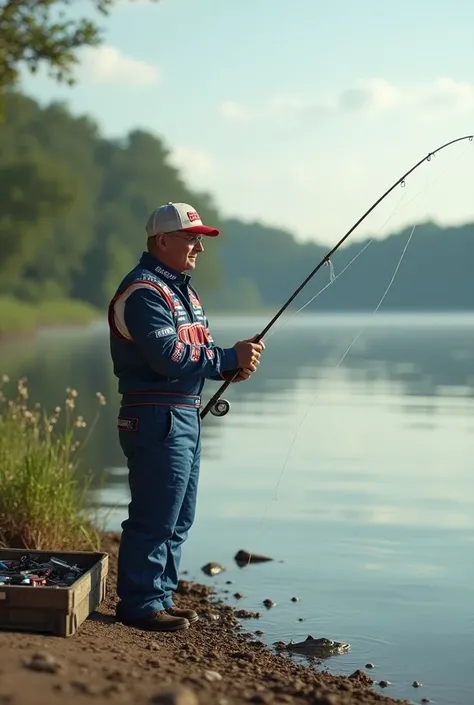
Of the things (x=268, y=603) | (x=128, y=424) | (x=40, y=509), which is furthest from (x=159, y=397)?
(x=40, y=509)

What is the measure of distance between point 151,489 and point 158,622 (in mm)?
644

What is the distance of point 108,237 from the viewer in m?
85.8

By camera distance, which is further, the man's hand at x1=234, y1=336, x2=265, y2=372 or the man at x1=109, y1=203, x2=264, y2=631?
the man's hand at x1=234, y1=336, x2=265, y2=372

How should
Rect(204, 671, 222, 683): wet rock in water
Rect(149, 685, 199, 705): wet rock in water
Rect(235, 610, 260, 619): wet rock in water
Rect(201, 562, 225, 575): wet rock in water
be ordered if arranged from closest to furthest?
Rect(149, 685, 199, 705): wet rock in water
Rect(204, 671, 222, 683): wet rock in water
Rect(235, 610, 260, 619): wet rock in water
Rect(201, 562, 225, 575): wet rock in water

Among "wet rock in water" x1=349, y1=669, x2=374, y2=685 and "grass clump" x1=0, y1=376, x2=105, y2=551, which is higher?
"grass clump" x1=0, y1=376, x2=105, y2=551

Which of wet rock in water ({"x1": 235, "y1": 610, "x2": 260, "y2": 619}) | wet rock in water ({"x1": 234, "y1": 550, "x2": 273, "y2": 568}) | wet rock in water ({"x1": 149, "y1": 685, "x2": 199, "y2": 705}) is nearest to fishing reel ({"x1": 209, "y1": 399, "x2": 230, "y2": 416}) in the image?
wet rock in water ({"x1": 235, "y1": 610, "x2": 260, "y2": 619})

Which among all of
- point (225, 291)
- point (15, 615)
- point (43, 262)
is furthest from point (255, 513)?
point (225, 291)

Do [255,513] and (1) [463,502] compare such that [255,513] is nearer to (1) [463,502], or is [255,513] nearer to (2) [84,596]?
(1) [463,502]

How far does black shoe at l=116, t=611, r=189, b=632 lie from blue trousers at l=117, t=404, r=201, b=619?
23mm

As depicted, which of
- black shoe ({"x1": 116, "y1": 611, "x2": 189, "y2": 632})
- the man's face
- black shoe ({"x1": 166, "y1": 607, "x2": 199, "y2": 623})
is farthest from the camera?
black shoe ({"x1": 166, "y1": 607, "x2": 199, "y2": 623})

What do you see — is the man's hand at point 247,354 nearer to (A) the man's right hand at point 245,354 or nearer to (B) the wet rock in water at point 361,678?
(A) the man's right hand at point 245,354

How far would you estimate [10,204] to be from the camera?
58469 mm

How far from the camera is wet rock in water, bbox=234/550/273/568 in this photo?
26.5 feet

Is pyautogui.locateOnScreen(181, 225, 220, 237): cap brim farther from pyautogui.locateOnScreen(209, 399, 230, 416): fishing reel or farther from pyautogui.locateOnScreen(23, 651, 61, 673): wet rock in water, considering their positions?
pyautogui.locateOnScreen(23, 651, 61, 673): wet rock in water
